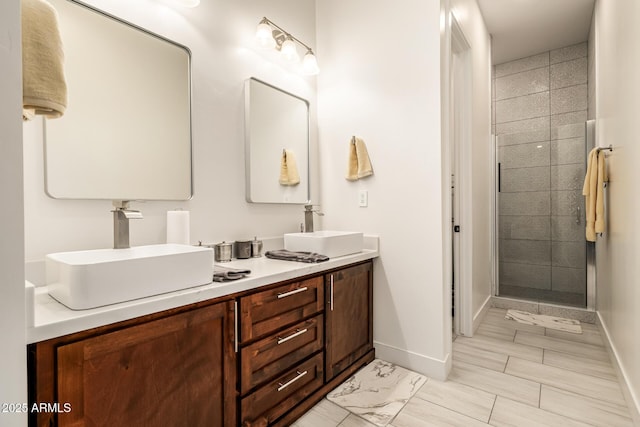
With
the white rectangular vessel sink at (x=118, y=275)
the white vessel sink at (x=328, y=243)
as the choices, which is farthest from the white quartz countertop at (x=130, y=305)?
the white vessel sink at (x=328, y=243)

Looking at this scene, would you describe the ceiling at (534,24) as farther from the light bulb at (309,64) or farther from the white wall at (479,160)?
the light bulb at (309,64)

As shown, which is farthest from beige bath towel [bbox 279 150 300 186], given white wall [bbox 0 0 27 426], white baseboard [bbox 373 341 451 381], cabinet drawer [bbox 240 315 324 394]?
white wall [bbox 0 0 27 426]

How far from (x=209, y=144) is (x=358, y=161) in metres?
1.00

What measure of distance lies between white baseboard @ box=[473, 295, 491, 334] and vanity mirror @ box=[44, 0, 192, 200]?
2.48 meters

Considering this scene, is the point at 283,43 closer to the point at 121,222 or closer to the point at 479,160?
the point at 121,222

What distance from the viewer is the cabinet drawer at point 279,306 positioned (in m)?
1.32

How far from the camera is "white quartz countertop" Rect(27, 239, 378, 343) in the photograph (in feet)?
2.68

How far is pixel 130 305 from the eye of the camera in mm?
959

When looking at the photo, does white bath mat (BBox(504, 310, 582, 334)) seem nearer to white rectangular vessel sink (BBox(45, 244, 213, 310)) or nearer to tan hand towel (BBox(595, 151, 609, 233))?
tan hand towel (BBox(595, 151, 609, 233))

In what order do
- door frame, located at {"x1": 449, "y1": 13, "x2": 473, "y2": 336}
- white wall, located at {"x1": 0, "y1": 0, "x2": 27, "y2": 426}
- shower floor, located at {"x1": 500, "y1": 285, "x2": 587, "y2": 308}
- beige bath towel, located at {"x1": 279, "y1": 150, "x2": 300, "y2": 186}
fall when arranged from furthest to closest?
shower floor, located at {"x1": 500, "y1": 285, "x2": 587, "y2": 308}
door frame, located at {"x1": 449, "y1": 13, "x2": 473, "y2": 336}
beige bath towel, located at {"x1": 279, "y1": 150, "x2": 300, "y2": 186}
white wall, located at {"x1": 0, "y1": 0, "x2": 27, "y2": 426}

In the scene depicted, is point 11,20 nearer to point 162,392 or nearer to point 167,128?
point 167,128

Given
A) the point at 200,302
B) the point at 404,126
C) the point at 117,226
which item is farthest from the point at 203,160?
the point at 404,126

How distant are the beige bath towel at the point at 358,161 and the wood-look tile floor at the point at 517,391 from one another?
1.37m

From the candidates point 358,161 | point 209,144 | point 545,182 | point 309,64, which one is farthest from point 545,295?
point 209,144
